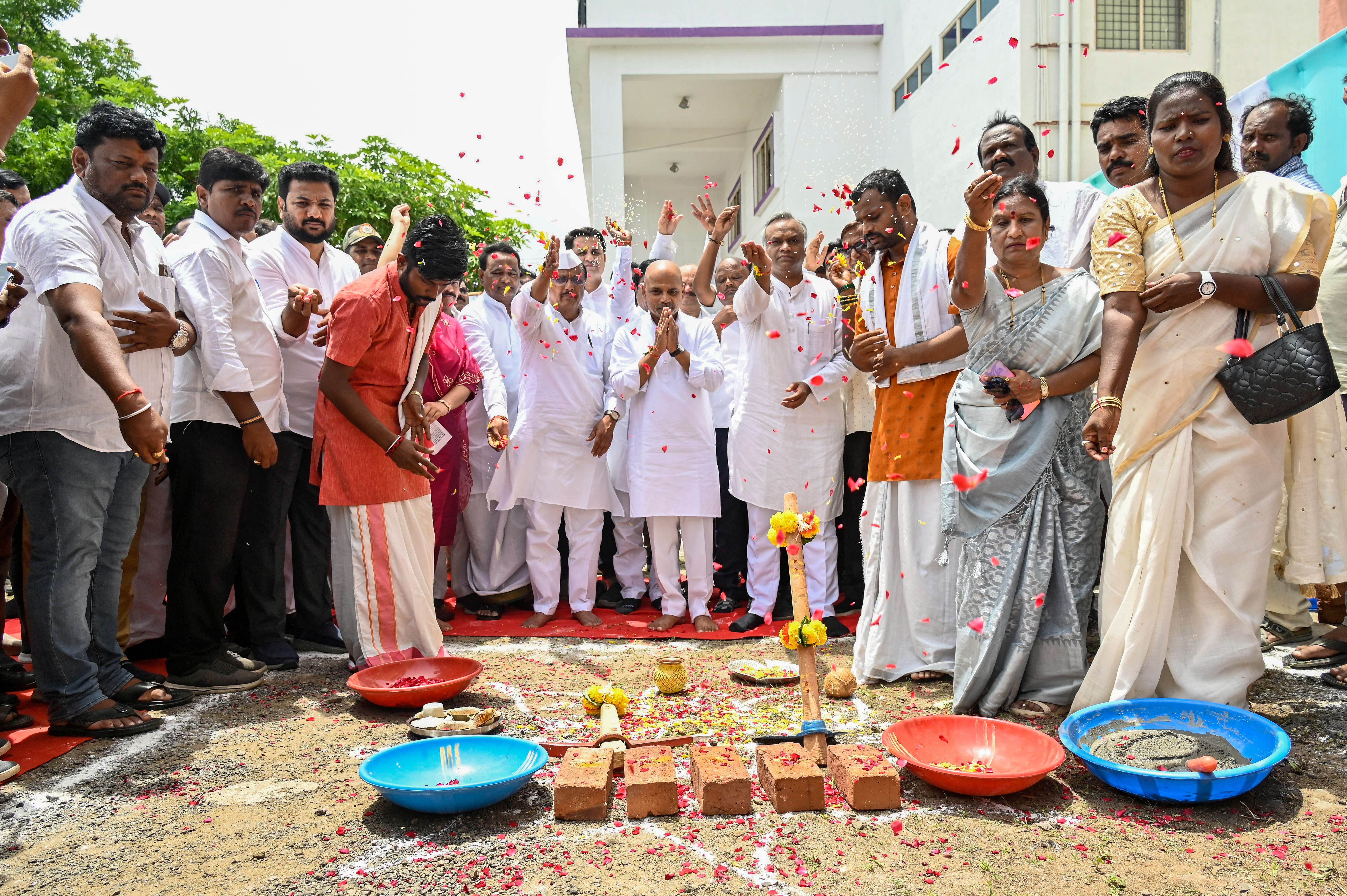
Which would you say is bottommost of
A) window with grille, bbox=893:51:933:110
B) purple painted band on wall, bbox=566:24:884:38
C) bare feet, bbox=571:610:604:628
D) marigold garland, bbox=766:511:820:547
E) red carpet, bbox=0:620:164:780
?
bare feet, bbox=571:610:604:628

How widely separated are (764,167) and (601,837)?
678 inches

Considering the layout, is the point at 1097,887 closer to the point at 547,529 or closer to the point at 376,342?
the point at 376,342

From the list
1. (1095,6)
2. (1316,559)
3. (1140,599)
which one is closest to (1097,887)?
(1140,599)

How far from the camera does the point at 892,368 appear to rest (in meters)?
4.59

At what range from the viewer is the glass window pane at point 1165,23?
11.4 meters

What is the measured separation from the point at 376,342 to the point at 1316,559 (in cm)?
427

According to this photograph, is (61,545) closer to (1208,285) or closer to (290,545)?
(290,545)

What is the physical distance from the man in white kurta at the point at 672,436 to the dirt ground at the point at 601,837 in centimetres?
226

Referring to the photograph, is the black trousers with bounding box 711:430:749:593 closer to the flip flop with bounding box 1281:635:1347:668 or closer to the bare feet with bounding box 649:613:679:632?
the bare feet with bounding box 649:613:679:632

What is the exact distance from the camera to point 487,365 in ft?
20.9

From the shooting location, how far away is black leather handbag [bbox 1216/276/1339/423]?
3.26 m

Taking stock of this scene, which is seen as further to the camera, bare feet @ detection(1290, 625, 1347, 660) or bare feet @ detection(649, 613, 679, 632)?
bare feet @ detection(649, 613, 679, 632)

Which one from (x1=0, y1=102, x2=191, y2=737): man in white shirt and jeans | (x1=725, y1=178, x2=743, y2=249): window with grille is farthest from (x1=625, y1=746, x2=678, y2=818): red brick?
(x1=725, y1=178, x2=743, y2=249): window with grille

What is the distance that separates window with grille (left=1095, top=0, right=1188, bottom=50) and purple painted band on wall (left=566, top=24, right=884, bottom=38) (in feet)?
16.8
